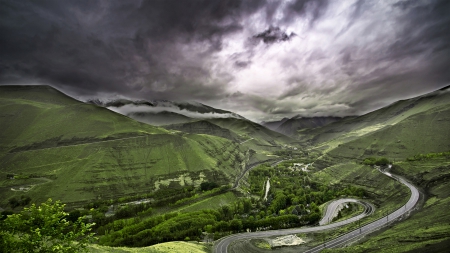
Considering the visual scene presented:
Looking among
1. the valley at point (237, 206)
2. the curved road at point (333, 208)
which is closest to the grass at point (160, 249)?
the valley at point (237, 206)

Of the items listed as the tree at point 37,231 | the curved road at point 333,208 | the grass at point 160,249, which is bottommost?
the curved road at point 333,208

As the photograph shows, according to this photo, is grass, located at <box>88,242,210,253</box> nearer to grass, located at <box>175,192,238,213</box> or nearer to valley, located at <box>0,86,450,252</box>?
valley, located at <box>0,86,450,252</box>

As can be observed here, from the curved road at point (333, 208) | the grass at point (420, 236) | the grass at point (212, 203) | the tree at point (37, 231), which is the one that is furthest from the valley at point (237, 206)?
the tree at point (37, 231)

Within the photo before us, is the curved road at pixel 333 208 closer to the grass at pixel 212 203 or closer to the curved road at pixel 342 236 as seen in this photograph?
the curved road at pixel 342 236

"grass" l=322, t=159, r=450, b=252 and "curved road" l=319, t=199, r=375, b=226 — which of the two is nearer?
"grass" l=322, t=159, r=450, b=252

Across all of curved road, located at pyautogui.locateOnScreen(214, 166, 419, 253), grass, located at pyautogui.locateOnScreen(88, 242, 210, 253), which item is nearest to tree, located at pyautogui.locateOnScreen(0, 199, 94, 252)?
grass, located at pyautogui.locateOnScreen(88, 242, 210, 253)

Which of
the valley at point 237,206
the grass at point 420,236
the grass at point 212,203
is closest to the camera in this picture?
the grass at point 420,236

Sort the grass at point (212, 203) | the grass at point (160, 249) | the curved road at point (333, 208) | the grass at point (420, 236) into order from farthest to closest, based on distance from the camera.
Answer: the grass at point (212, 203) < the curved road at point (333, 208) < the grass at point (160, 249) < the grass at point (420, 236)

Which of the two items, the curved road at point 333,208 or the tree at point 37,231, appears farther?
the curved road at point 333,208

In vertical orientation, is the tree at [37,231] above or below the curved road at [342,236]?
above

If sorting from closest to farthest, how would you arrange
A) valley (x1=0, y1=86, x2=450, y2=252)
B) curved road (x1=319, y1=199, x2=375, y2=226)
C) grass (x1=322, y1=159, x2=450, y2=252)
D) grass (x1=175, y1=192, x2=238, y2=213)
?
grass (x1=322, y1=159, x2=450, y2=252) → valley (x1=0, y1=86, x2=450, y2=252) → curved road (x1=319, y1=199, x2=375, y2=226) → grass (x1=175, y1=192, x2=238, y2=213)

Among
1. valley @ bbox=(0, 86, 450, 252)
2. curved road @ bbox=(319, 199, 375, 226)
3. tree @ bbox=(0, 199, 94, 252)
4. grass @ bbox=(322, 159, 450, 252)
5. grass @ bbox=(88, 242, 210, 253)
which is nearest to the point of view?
tree @ bbox=(0, 199, 94, 252)

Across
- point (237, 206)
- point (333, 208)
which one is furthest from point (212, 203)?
point (333, 208)

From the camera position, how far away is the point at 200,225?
106250 mm
